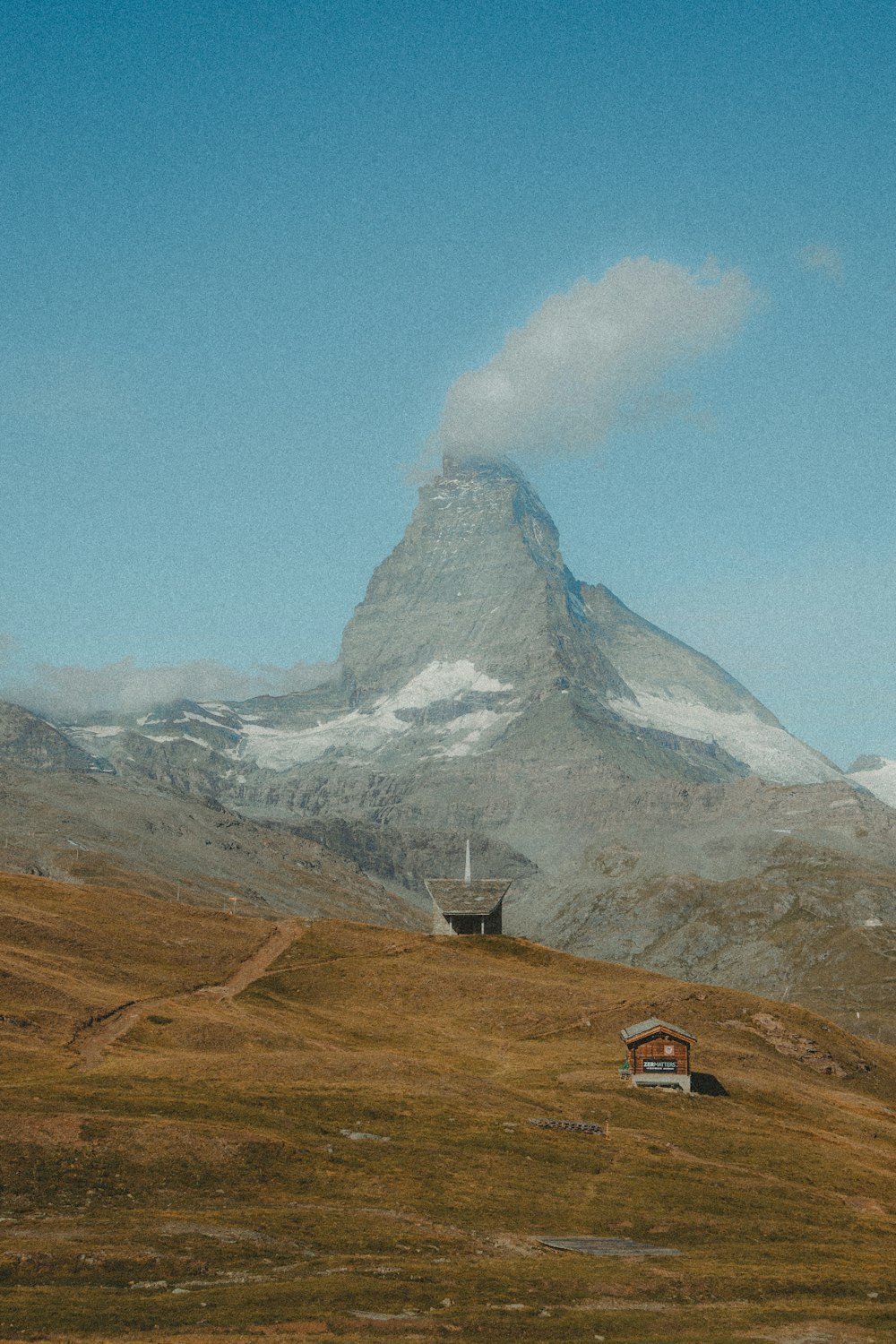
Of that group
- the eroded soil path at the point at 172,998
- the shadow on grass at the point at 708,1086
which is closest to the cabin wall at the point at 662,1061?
the shadow on grass at the point at 708,1086

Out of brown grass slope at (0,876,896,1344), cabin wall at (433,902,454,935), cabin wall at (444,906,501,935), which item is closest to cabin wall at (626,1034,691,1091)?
brown grass slope at (0,876,896,1344)

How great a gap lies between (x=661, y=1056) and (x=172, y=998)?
151ft

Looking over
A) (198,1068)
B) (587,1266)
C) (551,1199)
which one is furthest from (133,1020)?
(587,1266)

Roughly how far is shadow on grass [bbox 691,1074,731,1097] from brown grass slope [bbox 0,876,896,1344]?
438mm

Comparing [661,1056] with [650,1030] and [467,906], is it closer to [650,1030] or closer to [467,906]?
[650,1030]

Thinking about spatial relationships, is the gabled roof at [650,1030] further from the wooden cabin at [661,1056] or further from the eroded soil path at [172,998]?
the eroded soil path at [172,998]

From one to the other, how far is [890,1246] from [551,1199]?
1920cm

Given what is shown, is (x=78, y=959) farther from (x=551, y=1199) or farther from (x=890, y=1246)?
(x=890, y=1246)

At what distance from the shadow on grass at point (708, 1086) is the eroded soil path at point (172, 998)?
45.4 metres

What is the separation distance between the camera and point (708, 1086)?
109812 millimetres

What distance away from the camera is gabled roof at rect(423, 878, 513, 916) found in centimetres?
16762

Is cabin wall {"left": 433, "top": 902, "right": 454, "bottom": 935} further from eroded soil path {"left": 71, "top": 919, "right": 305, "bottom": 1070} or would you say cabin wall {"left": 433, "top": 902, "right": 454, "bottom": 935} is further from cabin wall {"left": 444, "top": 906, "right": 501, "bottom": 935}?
eroded soil path {"left": 71, "top": 919, "right": 305, "bottom": 1070}

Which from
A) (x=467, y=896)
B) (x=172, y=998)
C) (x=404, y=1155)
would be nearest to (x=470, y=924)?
(x=467, y=896)

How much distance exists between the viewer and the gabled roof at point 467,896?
168 m
